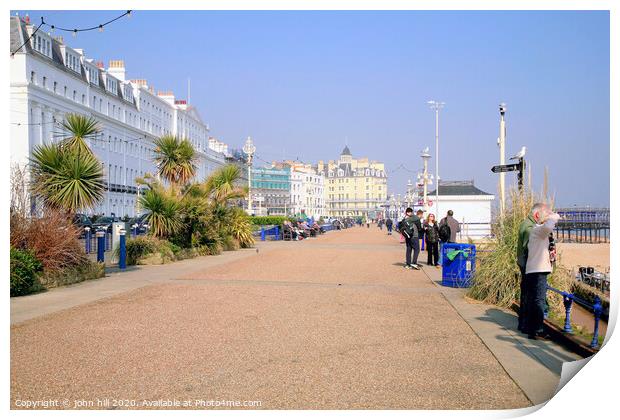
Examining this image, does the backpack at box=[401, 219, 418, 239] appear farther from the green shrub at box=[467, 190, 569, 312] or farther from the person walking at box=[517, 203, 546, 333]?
the person walking at box=[517, 203, 546, 333]

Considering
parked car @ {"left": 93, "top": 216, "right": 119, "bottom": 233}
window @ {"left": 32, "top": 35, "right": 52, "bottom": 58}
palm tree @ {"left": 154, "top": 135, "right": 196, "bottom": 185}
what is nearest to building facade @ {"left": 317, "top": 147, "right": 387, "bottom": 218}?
window @ {"left": 32, "top": 35, "right": 52, "bottom": 58}

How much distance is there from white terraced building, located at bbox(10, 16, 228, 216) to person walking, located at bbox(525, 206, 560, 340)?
26.0m

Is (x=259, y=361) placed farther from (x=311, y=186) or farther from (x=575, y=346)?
(x=311, y=186)

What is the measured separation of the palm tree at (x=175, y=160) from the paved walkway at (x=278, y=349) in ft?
37.2

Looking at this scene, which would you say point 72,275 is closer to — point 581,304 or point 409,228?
point 409,228

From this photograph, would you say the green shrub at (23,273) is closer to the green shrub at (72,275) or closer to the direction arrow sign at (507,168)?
the green shrub at (72,275)

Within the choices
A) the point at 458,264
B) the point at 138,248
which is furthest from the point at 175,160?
the point at 458,264

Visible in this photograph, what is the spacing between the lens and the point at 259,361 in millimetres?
7086

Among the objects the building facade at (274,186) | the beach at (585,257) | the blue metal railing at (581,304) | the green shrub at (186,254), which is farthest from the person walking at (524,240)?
the building facade at (274,186)

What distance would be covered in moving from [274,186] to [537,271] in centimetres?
13906

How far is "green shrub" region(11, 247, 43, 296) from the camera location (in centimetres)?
1195

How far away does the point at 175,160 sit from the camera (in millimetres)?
24891
